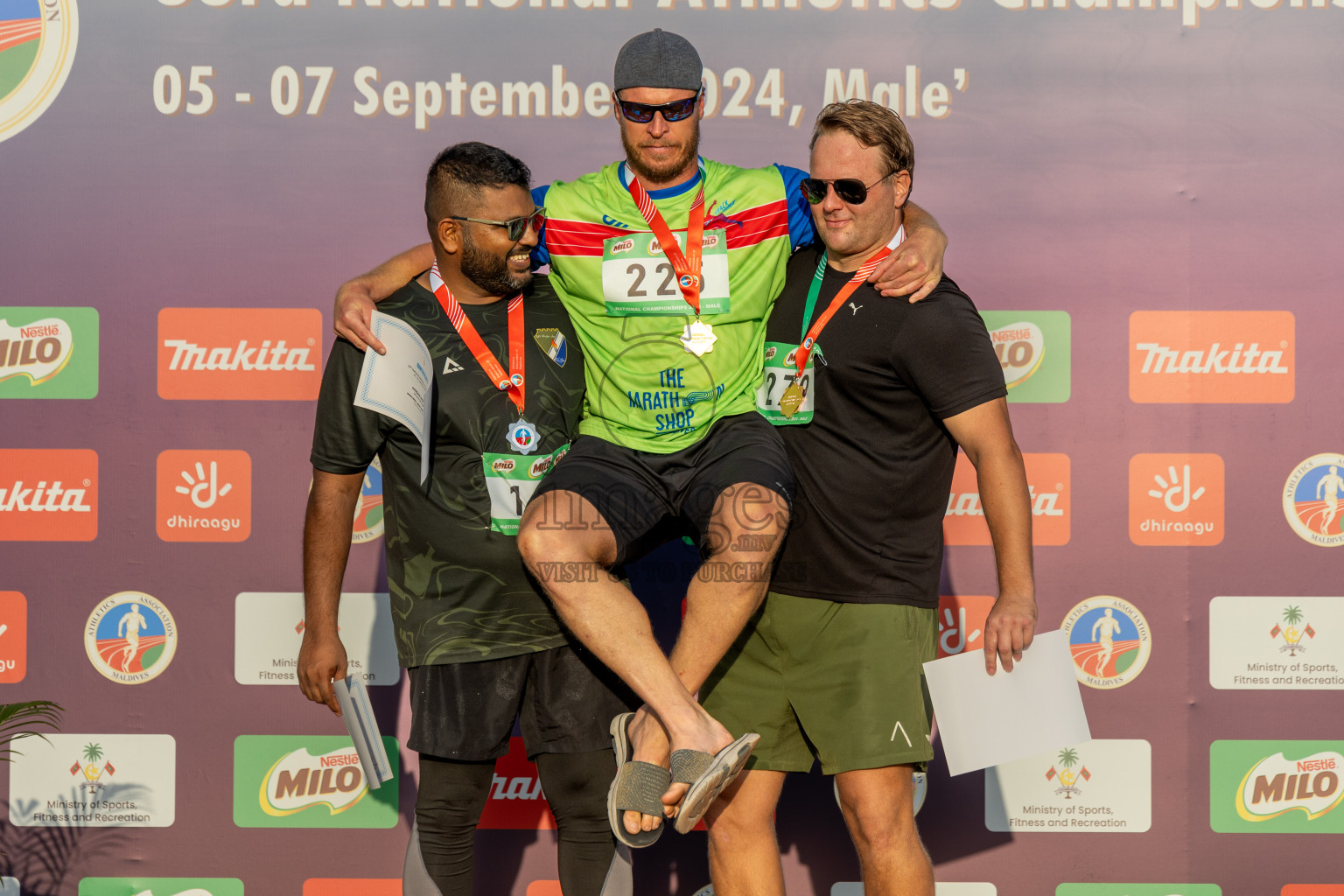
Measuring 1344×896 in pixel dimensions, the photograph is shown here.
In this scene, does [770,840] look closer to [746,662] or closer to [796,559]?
[746,662]

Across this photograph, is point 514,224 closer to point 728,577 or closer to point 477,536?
point 477,536

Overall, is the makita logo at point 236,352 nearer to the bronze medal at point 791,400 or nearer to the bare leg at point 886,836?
the bronze medal at point 791,400

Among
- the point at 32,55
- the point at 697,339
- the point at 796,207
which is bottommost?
the point at 697,339

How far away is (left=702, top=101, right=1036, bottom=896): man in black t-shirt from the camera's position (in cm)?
224

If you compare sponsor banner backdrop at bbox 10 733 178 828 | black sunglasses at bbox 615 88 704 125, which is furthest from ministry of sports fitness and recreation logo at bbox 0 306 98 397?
black sunglasses at bbox 615 88 704 125

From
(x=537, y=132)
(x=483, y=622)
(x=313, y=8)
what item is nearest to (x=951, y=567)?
(x=483, y=622)

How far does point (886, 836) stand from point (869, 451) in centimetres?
88

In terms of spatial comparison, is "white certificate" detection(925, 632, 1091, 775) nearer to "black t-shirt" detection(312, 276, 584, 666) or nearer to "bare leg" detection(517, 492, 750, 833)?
"bare leg" detection(517, 492, 750, 833)

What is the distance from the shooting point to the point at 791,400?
228cm

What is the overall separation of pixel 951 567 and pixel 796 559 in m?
0.97

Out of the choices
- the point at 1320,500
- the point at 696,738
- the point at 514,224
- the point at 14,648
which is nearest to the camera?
the point at 696,738

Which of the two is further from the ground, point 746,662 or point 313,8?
point 313,8

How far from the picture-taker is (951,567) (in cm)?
311

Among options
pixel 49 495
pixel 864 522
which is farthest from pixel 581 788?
pixel 49 495
